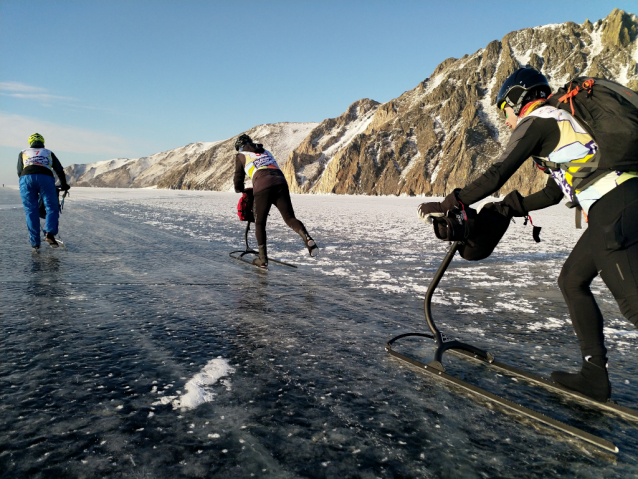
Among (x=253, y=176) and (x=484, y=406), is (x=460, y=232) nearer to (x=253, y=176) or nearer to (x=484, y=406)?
(x=484, y=406)

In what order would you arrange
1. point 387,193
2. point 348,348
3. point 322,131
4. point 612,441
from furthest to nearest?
1. point 322,131
2. point 387,193
3. point 348,348
4. point 612,441

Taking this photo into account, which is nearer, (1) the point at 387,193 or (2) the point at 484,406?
(2) the point at 484,406

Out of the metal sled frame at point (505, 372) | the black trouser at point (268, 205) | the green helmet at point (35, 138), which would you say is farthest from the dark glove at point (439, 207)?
the green helmet at point (35, 138)

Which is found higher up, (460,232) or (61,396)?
(460,232)

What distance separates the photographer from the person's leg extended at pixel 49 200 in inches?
277

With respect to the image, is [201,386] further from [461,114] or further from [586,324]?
[461,114]

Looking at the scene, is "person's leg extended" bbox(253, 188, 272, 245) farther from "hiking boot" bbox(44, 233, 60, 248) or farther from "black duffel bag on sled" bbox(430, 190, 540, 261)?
"black duffel bag on sled" bbox(430, 190, 540, 261)

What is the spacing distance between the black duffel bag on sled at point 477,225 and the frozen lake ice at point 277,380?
2.62ft

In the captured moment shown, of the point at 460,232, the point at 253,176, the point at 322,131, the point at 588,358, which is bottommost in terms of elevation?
the point at 588,358

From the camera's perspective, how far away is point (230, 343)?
2889 millimetres

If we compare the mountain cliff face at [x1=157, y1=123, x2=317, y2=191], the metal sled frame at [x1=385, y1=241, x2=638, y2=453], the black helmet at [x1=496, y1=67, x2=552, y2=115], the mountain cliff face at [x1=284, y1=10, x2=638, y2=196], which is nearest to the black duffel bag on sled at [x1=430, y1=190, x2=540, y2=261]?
the metal sled frame at [x1=385, y1=241, x2=638, y2=453]

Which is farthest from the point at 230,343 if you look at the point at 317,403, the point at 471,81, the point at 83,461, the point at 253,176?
the point at 471,81

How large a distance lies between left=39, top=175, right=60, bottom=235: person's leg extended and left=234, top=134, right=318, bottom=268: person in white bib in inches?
139

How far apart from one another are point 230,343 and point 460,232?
178 centimetres
